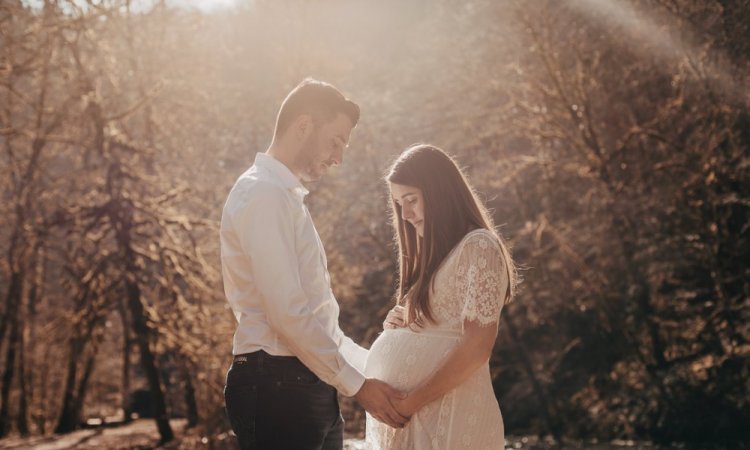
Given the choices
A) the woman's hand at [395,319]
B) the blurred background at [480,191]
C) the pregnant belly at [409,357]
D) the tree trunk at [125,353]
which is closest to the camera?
the pregnant belly at [409,357]

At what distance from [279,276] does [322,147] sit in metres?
0.52

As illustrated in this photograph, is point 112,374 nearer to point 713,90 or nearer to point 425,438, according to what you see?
point 713,90

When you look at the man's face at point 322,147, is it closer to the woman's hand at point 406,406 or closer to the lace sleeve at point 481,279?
the lace sleeve at point 481,279

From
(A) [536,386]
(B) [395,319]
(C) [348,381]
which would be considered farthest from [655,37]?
(C) [348,381]

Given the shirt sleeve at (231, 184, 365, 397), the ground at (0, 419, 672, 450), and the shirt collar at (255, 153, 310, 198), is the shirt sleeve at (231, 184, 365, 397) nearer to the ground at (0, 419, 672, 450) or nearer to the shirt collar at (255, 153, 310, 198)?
the shirt collar at (255, 153, 310, 198)

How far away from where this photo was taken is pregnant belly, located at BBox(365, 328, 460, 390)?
2.97 meters

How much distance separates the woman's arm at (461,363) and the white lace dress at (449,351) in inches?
1.6

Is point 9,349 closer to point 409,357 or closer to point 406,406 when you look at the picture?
point 409,357

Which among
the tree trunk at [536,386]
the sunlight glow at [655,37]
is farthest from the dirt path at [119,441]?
the sunlight glow at [655,37]

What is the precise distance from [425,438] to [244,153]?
1491 centimetres

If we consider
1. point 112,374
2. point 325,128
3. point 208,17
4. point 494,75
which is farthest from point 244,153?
point 325,128

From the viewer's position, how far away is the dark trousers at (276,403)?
255cm

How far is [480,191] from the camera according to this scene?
1271 cm

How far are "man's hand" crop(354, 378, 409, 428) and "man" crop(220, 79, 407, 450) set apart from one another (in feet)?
0.04
